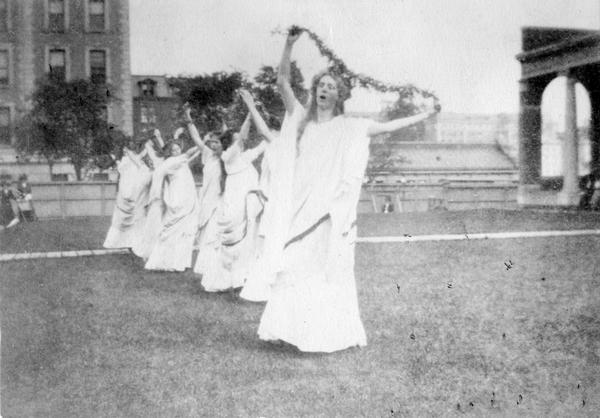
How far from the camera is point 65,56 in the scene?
21.0ft

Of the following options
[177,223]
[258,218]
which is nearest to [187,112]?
[258,218]

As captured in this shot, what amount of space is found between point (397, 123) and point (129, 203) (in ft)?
27.8

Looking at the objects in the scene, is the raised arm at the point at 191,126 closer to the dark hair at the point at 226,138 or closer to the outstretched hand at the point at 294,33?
the dark hair at the point at 226,138

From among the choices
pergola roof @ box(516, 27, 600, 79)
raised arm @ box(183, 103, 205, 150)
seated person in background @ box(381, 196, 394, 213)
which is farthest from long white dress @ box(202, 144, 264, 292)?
seated person in background @ box(381, 196, 394, 213)

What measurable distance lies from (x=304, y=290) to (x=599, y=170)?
14818mm

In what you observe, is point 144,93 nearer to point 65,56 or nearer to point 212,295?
point 65,56

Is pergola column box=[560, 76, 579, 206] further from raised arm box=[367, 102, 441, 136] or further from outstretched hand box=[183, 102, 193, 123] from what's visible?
raised arm box=[367, 102, 441, 136]

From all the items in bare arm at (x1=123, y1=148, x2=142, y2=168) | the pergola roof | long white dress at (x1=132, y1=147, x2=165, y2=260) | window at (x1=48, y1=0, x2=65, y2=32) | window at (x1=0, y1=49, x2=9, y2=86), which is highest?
the pergola roof

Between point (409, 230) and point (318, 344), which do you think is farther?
point (409, 230)

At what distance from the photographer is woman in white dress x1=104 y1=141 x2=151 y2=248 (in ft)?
41.2

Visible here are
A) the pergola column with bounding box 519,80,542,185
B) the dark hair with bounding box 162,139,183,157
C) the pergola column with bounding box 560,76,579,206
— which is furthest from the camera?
the pergola column with bounding box 560,76,579,206

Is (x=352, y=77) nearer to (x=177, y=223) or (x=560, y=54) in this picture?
(x=177, y=223)

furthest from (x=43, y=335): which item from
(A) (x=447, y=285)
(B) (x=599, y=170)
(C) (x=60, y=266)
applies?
(B) (x=599, y=170)

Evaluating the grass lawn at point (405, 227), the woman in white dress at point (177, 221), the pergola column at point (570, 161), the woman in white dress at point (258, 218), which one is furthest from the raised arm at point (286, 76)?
the pergola column at point (570, 161)
